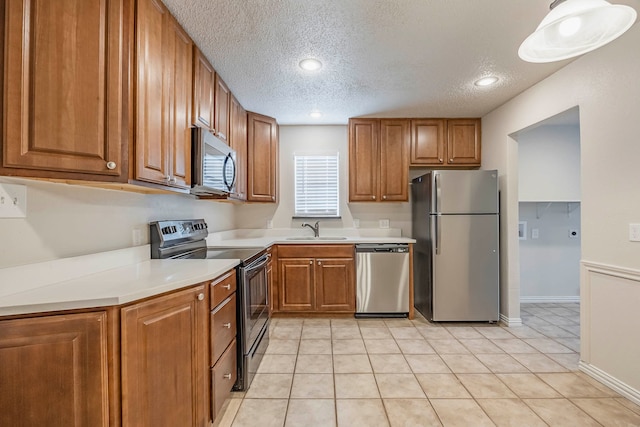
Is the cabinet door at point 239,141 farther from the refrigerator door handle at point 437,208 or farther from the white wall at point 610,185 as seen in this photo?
the white wall at point 610,185

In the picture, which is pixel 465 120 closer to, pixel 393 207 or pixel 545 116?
pixel 545 116

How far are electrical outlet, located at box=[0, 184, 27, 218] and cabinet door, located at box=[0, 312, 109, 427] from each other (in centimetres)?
50

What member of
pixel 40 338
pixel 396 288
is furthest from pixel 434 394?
pixel 40 338

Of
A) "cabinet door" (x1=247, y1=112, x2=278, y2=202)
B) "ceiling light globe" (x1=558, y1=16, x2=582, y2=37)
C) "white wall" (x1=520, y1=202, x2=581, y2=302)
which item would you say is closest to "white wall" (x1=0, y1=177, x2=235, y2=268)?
"cabinet door" (x1=247, y1=112, x2=278, y2=202)

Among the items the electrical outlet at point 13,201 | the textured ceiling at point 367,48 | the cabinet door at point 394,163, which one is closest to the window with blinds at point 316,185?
the cabinet door at point 394,163

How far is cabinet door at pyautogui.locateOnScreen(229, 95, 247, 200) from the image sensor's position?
111 inches

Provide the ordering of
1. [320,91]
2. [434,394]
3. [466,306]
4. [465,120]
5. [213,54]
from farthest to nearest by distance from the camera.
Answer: [465,120], [466,306], [320,91], [213,54], [434,394]

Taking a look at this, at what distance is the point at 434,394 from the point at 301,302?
168 centimetres

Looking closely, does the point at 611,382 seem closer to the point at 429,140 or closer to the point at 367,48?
the point at 429,140

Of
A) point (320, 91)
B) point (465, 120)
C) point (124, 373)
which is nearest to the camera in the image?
point (124, 373)

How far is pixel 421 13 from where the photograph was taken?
5.53ft

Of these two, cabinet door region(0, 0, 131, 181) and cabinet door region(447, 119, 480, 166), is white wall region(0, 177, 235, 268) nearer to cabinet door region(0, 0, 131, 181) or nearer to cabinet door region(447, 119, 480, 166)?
cabinet door region(0, 0, 131, 181)

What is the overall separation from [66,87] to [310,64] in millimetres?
1583

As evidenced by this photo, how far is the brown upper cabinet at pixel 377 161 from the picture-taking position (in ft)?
11.6
